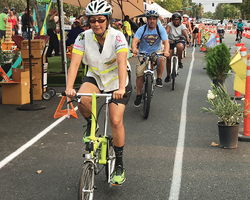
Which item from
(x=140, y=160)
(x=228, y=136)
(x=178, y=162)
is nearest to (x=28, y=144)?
(x=140, y=160)

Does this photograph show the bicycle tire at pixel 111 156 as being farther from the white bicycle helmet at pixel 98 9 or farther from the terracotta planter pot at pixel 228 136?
the terracotta planter pot at pixel 228 136

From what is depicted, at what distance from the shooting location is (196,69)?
1717cm

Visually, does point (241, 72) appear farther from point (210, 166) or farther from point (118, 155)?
point (118, 155)

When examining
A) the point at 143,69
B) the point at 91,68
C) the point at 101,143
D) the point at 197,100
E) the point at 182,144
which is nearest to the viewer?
the point at 101,143

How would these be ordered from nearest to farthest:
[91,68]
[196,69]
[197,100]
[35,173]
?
[91,68]
[35,173]
[197,100]
[196,69]

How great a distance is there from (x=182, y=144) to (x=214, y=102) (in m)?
0.86

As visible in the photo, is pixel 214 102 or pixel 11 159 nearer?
pixel 11 159

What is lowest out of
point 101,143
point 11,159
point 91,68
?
point 11,159

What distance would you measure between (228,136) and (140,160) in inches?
57.0

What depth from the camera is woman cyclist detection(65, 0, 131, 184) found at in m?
4.42

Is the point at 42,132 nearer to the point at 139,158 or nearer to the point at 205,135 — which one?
the point at 139,158

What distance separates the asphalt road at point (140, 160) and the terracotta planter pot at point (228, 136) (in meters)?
0.11

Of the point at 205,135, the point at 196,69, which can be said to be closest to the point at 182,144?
the point at 205,135

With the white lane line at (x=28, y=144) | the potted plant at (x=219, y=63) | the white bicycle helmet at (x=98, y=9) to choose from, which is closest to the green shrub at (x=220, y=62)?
the potted plant at (x=219, y=63)
